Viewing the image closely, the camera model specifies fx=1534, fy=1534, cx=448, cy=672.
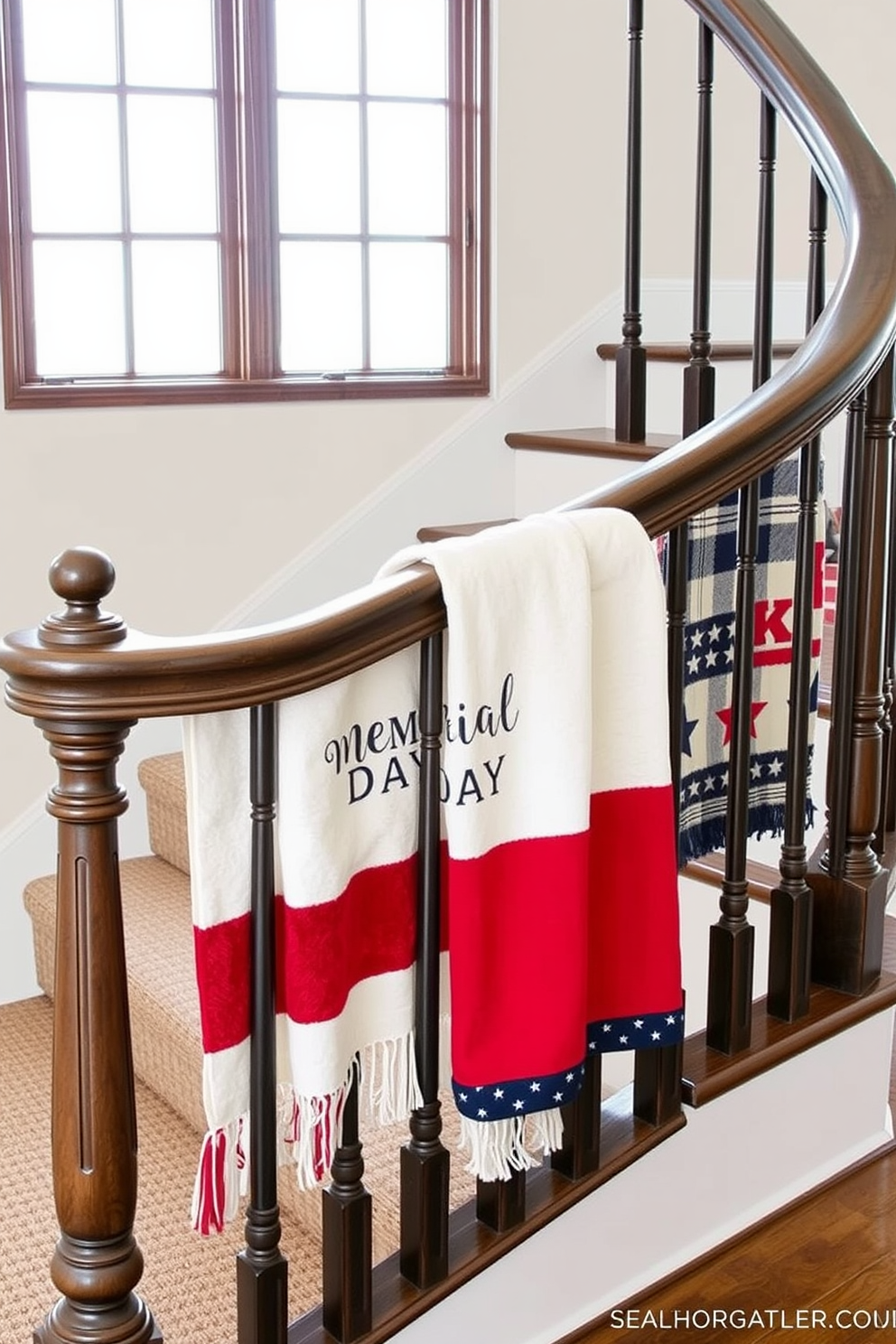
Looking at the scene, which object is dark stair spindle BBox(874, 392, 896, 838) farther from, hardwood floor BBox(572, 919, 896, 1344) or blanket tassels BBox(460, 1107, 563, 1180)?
blanket tassels BBox(460, 1107, 563, 1180)

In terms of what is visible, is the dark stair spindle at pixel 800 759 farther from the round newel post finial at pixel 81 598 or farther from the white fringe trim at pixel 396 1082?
the round newel post finial at pixel 81 598

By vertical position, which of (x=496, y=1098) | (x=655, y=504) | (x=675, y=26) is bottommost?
(x=496, y=1098)

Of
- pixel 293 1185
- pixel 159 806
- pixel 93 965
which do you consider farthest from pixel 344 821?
pixel 159 806

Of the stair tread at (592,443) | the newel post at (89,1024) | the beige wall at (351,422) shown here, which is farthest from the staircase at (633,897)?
the beige wall at (351,422)

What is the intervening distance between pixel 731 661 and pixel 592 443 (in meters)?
0.88

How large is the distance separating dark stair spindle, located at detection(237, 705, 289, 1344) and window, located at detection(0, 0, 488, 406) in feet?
5.65

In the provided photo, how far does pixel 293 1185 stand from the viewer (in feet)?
6.53

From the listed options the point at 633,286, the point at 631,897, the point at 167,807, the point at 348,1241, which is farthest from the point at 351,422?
the point at 348,1241

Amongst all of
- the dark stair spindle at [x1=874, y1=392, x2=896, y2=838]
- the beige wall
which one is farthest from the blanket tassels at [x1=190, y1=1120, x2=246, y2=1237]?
the beige wall

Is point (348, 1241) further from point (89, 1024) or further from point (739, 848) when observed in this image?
point (739, 848)

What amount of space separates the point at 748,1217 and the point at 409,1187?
2.23 feet

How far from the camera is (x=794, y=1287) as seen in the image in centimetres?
197

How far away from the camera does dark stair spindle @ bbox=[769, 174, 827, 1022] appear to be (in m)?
1.96

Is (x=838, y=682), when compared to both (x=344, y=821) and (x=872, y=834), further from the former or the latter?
(x=344, y=821)
